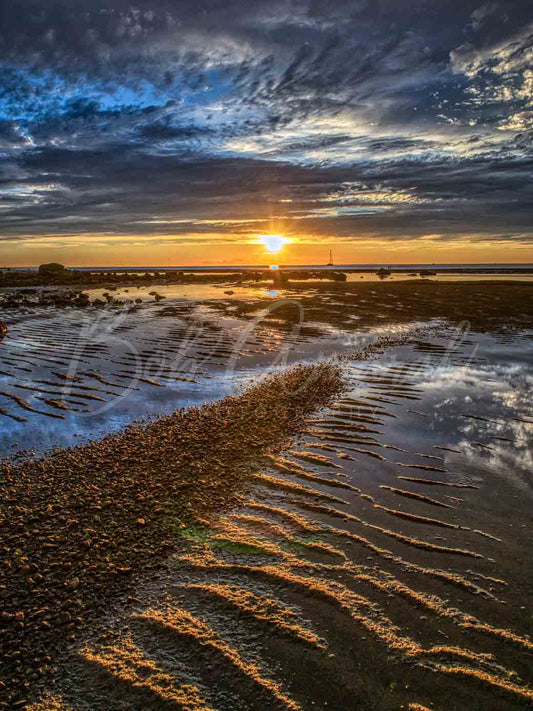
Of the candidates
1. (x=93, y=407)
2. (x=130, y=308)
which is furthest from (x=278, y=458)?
(x=130, y=308)

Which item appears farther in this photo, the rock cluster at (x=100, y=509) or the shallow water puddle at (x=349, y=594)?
the rock cluster at (x=100, y=509)

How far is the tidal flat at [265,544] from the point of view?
11.8 ft

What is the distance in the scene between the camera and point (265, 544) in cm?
538

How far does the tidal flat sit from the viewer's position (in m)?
3.60

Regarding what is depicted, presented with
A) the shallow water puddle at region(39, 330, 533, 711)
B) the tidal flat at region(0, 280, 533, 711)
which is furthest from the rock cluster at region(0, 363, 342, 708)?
the shallow water puddle at region(39, 330, 533, 711)

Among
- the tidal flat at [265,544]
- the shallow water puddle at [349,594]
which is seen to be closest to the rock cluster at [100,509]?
the tidal flat at [265,544]

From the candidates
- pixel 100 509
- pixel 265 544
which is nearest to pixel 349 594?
pixel 265 544

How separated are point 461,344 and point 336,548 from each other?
55.2 feet

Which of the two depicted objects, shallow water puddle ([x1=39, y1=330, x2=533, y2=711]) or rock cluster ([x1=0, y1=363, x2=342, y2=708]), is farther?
rock cluster ([x1=0, y1=363, x2=342, y2=708])

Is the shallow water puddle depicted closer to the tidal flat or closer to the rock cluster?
the tidal flat

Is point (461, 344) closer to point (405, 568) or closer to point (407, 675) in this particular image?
point (405, 568)

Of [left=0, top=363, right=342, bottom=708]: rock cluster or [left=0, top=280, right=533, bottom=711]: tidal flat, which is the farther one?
[left=0, top=363, right=342, bottom=708]: rock cluster

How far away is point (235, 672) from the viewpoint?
11.9ft

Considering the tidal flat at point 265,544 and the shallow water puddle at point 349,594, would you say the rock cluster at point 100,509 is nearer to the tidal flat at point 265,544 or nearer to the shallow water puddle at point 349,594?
the tidal flat at point 265,544
